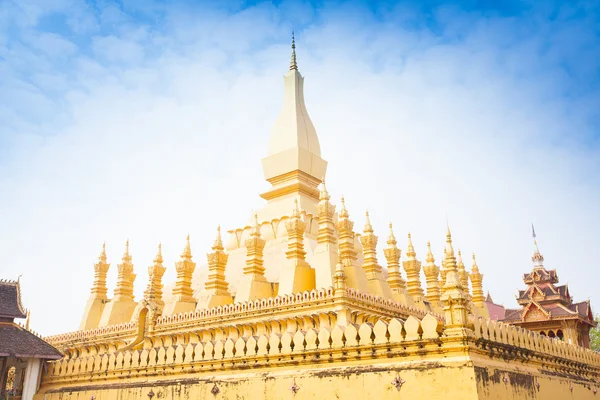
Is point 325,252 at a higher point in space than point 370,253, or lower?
lower

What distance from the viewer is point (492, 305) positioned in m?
44.7

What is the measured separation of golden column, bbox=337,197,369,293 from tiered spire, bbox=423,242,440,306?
18.0ft

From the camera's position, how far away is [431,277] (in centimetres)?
2283

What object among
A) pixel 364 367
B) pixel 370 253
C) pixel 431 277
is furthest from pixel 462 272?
pixel 364 367

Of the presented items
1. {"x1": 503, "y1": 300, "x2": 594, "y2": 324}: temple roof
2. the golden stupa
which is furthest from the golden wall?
{"x1": 503, "y1": 300, "x2": 594, "y2": 324}: temple roof

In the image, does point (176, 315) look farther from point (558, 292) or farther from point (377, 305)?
point (558, 292)

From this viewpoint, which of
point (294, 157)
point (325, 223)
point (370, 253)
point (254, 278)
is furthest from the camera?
point (294, 157)

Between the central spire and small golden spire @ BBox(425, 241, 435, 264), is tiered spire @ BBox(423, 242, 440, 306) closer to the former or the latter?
small golden spire @ BBox(425, 241, 435, 264)

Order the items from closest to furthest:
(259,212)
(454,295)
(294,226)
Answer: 1. (454,295)
2. (294,226)
3. (259,212)

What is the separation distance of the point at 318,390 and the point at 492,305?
37694 millimetres

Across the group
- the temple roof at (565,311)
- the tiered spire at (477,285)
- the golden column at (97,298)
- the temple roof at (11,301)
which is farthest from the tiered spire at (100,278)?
the temple roof at (565,311)

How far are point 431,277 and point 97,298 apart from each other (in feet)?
46.5

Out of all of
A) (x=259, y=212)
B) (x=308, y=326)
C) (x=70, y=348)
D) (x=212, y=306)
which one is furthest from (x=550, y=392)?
(x=70, y=348)

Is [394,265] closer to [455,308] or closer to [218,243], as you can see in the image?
[218,243]
